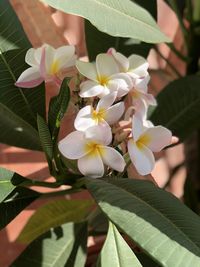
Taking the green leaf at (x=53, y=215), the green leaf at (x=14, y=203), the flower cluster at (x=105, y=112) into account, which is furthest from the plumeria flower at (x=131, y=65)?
the green leaf at (x=53, y=215)

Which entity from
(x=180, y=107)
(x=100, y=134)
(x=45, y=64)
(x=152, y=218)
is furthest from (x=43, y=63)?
(x=180, y=107)

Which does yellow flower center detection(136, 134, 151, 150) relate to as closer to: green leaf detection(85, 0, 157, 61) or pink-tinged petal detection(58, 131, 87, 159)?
pink-tinged petal detection(58, 131, 87, 159)

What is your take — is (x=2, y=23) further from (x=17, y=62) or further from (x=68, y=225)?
(x=68, y=225)

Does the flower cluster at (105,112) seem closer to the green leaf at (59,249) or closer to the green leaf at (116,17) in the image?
the green leaf at (116,17)

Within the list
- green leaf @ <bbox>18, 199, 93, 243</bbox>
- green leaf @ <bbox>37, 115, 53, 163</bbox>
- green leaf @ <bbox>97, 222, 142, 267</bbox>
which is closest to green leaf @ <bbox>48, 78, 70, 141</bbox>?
green leaf @ <bbox>37, 115, 53, 163</bbox>

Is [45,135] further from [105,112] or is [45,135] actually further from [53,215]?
[53,215]

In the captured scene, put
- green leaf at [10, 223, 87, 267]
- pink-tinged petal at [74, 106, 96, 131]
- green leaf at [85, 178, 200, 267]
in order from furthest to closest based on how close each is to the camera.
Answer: green leaf at [10, 223, 87, 267], pink-tinged petal at [74, 106, 96, 131], green leaf at [85, 178, 200, 267]
